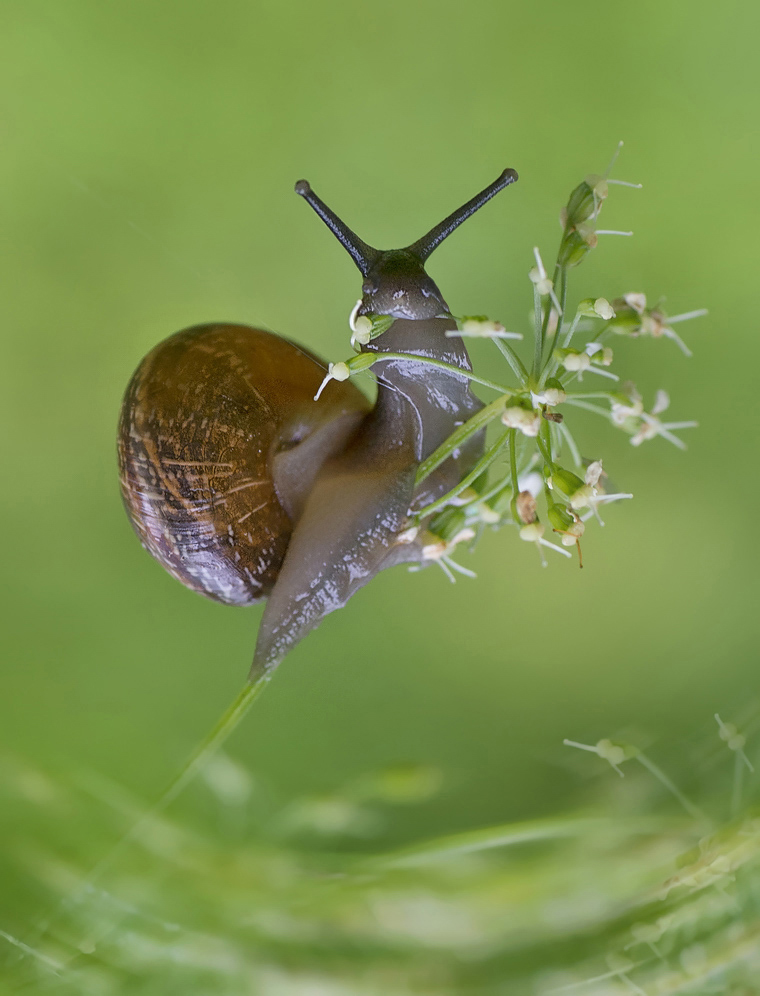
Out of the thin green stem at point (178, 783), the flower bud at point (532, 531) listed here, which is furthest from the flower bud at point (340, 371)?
the thin green stem at point (178, 783)

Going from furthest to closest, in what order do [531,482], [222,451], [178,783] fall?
1. [178,783]
2. [531,482]
3. [222,451]

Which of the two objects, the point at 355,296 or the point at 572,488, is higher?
the point at 355,296

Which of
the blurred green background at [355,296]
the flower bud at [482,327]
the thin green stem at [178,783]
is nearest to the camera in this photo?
the flower bud at [482,327]

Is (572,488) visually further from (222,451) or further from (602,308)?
(222,451)

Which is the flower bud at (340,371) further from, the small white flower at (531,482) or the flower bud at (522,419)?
the small white flower at (531,482)

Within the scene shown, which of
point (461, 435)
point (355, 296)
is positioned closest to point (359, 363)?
point (461, 435)

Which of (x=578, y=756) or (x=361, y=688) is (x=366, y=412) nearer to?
(x=361, y=688)

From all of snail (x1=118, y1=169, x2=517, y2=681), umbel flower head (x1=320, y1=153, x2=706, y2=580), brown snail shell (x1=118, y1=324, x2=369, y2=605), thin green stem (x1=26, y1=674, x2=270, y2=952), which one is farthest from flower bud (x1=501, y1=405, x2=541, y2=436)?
thin green stem (x1=26, y1=674, x2=270, y2=952)
